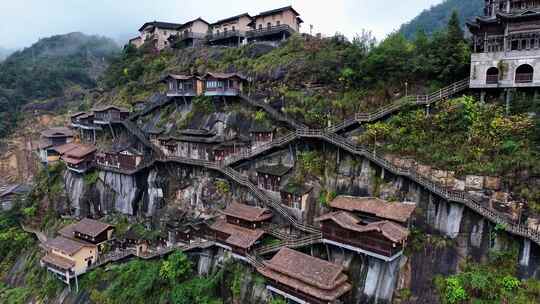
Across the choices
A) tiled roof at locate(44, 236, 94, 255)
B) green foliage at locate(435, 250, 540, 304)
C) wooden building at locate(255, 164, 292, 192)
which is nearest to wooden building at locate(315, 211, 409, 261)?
green foliage at locate(435, 250, 540, 304)

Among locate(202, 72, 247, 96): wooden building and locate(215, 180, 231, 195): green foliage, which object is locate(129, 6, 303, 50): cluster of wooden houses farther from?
locate(215, 180, 231, 195): green foliage

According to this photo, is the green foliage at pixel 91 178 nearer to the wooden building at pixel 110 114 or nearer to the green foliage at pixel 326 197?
the wooden building at pixel 110 114

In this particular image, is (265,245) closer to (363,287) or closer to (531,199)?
(363,287)

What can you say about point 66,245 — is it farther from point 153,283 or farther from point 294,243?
point 294,243

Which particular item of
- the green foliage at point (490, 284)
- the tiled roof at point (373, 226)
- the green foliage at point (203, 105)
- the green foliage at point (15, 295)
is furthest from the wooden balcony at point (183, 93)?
the green foliage at point (490, 284)

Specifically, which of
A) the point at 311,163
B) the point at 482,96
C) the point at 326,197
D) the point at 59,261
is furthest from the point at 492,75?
the point at 59,261

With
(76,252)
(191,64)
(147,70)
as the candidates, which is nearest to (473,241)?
(76,252)
